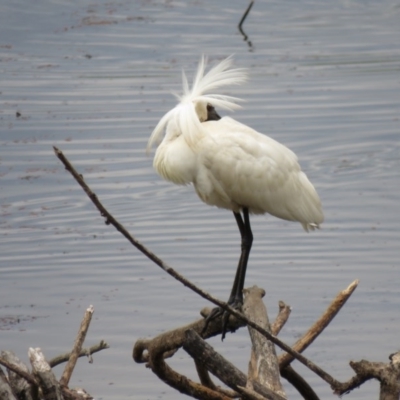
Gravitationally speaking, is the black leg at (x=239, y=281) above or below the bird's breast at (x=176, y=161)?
below

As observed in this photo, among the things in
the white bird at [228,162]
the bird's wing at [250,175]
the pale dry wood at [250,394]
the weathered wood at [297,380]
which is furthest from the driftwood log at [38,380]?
the bird's wing at [250,175]

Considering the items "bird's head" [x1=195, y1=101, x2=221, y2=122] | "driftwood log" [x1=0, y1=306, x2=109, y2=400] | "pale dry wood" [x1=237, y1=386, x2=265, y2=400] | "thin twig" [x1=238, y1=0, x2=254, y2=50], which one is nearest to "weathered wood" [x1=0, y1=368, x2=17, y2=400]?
"driftwood log" [x1=0, y1=306, x2=109, y2=400]

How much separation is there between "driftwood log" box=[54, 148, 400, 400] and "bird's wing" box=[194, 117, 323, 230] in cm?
122

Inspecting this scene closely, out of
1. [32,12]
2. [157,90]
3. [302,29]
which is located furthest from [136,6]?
[157,90]

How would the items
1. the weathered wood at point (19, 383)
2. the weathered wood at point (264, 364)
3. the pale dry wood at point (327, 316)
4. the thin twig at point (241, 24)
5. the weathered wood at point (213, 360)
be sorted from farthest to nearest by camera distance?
1. the thin twig at point (241, 24)
2. the pale dry wood at point (327, 316)
3. the weathered wood at point (19, 383)
4. the weathered wood at point (264, 364)
5. the weathered wood at point (213, 360)

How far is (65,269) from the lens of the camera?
12.7 metres

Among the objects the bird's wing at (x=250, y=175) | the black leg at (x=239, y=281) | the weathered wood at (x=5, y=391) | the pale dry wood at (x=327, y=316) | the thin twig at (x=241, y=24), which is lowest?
the weathered wood at (x=5, y=391)

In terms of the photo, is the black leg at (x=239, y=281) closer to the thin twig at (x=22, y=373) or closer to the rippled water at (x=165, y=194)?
the rippled water at (x=165, y=194)

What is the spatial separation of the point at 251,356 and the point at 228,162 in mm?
2355

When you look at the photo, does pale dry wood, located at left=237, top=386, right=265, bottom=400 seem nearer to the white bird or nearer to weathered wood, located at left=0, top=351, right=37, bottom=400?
weathered wood, located at left=0, top=351, right=37, bottom=400

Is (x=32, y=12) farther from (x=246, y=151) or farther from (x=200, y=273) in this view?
(x=246, y=151)

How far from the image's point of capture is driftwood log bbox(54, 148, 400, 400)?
16.9ft

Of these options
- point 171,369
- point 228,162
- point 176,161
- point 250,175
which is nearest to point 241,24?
point 250,175

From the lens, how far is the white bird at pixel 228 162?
8.23m
